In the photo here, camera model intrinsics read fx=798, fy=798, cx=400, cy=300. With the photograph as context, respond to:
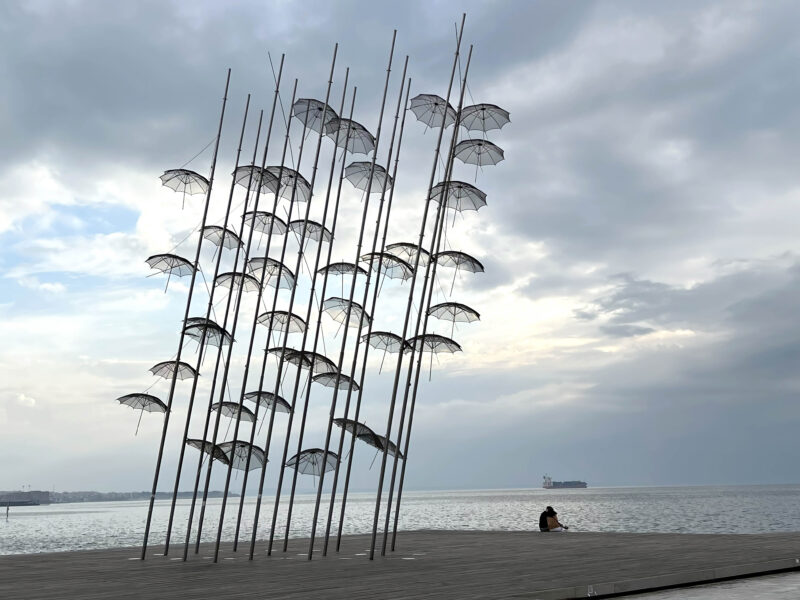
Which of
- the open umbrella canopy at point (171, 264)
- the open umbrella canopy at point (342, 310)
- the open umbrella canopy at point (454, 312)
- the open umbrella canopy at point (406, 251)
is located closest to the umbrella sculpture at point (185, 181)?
the open umbrella canopy at point (171, 264)

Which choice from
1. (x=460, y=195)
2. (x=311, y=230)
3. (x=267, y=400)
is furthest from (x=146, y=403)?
(x=460, y=195)

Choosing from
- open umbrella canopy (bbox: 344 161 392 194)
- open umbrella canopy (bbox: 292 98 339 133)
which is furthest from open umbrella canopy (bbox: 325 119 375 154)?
open umbrella canopy (bbox: 344 161 392 194)

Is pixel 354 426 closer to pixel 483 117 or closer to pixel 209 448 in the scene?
pixel 209 448

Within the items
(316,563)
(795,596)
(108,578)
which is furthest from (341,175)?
(795,596)

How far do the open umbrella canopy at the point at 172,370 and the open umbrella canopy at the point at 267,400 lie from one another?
1.89 metres

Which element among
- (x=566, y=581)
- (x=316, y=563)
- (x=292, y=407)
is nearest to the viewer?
(x=566, y=581)

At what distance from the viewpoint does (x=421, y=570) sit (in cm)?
1622

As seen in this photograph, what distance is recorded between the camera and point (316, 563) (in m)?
18.0

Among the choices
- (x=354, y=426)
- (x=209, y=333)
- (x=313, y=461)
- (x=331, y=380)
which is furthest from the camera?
(x=331, y=380)

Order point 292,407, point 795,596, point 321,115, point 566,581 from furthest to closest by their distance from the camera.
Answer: point 321,115 < point 292,407 < point 566,581 < point 795,596

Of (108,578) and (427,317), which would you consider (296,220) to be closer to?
(427,317)

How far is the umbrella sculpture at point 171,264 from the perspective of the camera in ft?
69.4

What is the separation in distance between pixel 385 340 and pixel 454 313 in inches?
84.4

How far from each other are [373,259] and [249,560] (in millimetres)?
7984
